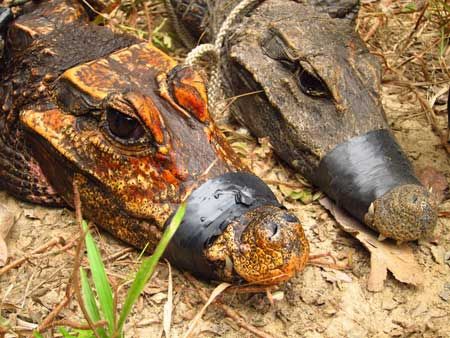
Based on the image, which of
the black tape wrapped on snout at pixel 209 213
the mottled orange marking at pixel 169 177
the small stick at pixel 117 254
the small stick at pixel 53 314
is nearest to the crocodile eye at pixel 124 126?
the mottled orange marking at pixel 169 177

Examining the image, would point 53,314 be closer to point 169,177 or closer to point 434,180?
point 169,177

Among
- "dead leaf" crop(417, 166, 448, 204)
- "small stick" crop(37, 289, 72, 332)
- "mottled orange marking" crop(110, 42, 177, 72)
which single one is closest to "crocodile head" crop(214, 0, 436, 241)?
"dead leaf" crop(417, 166, 448, 204)

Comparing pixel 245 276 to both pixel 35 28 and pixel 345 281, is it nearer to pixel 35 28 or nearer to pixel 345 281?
A: pixel 345 281

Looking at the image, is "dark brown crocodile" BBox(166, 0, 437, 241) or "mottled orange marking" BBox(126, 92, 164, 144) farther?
"dark brown crocodile" BBox(166, 0, 437, 241)

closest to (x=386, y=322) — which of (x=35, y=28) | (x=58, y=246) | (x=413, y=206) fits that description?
(x=413, y=206)

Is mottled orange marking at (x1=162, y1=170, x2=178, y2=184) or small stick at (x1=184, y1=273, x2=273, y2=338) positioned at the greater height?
mottled orange marking at (x1=162, y1=170, x2=178, y2=184)

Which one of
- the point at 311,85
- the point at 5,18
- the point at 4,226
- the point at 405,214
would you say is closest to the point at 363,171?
the point at 405,214

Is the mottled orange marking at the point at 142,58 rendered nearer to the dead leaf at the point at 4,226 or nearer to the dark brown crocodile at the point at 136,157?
the dark brown crocodile at the point at 136,157

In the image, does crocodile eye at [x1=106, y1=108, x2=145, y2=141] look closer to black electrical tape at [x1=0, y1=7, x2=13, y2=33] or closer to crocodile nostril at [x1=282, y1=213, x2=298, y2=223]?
crocodile nostril at [x1=282, y1=213, x2=298, y2=223]
